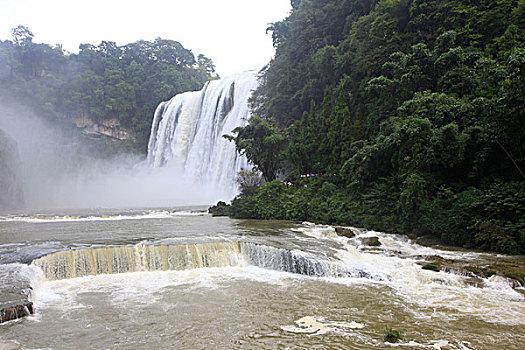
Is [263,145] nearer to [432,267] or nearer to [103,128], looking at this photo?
[432,267]

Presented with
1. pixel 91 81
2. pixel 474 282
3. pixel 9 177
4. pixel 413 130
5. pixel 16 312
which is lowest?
pixel 474 282

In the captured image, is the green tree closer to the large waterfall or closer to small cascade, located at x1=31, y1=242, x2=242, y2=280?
the large waterfall

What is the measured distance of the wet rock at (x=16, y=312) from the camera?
5631 millimetres

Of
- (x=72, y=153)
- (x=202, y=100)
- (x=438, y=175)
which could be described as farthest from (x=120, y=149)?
(x=438, y=175)

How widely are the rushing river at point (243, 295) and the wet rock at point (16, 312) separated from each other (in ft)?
0.41

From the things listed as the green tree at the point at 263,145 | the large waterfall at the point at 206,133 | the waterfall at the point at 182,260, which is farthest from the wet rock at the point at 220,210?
the waterfall at the point at 182,260

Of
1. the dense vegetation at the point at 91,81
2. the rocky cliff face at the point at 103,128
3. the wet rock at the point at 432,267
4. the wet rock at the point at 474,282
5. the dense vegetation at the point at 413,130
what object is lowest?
the wet rock at the point at 474,282

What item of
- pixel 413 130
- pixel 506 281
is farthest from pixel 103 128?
pixel 506 281

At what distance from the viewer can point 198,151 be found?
1312 inches

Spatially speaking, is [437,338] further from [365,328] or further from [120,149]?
[120,149]

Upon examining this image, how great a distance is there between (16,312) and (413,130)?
10866mm

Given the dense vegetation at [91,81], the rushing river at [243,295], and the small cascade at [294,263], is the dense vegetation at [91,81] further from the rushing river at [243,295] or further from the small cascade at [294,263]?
the small cascade at [294,263]

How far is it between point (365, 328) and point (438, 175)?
8.17m

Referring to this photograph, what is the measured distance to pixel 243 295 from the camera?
23.0ft
